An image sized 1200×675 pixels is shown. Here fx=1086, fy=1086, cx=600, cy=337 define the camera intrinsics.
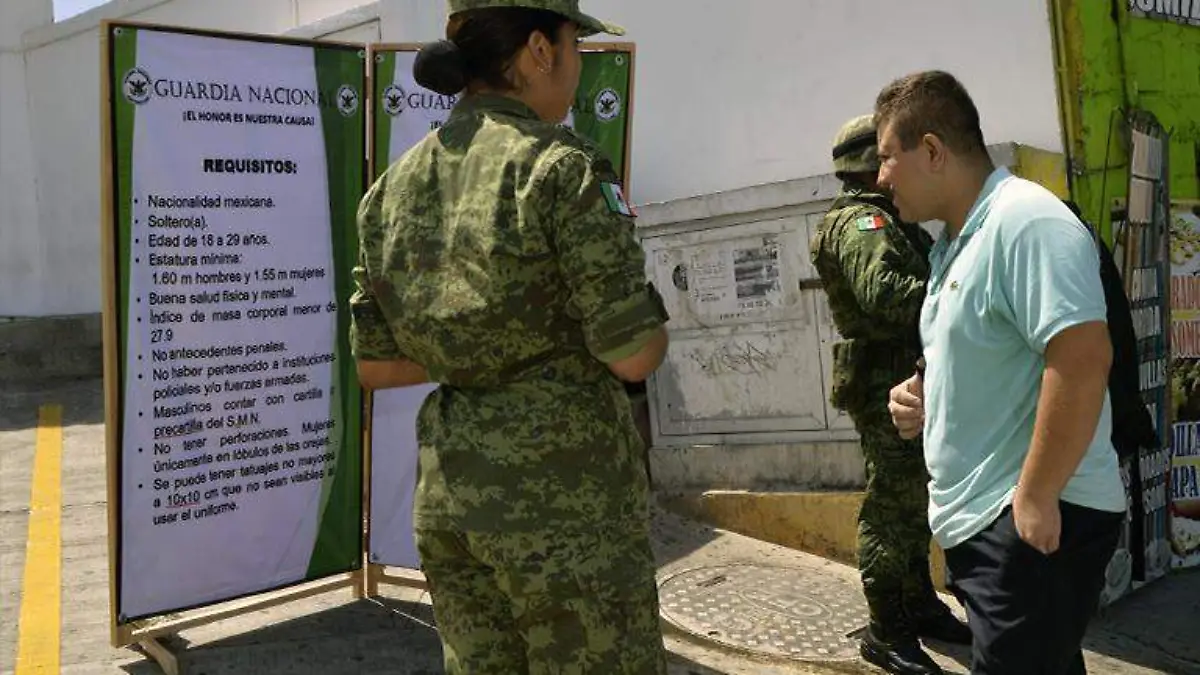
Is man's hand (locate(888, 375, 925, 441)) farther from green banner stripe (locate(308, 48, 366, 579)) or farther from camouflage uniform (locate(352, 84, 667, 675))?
green banner stripe (locate(308, 48, 366, 579))

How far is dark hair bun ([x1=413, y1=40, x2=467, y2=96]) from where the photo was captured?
1879 mm

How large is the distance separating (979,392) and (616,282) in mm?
708

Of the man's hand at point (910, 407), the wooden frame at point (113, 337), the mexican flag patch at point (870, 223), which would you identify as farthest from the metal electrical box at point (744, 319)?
the man's hand at point (910, 407)

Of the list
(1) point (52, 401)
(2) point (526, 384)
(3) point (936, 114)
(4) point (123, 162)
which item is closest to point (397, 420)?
(4) point (123, 162)

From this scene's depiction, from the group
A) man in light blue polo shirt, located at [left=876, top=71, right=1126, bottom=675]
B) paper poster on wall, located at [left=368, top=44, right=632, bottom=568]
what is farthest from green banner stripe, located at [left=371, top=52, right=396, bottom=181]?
man in light blue polo shirt, located at [left=876, top=71, right=1126, bottom=675]

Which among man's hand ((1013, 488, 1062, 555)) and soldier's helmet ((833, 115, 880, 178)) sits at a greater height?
soldier's helmet ((833, 115, 880, 178))

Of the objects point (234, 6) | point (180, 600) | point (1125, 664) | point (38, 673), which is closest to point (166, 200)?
point (180, 600)

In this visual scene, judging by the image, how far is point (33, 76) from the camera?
10.5m

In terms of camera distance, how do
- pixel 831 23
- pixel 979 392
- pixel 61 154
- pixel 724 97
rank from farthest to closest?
pixel 61 154, pixel 724 97, pixel 831 23, pixel 979 392

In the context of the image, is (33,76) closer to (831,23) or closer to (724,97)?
(724,97)

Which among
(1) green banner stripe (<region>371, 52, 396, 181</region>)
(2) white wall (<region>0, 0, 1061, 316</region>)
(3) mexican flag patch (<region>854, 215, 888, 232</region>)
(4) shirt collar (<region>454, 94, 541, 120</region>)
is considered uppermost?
(2) white wall (<region>0, 0, 1061, 316</region>)

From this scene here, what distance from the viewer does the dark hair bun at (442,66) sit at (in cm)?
188

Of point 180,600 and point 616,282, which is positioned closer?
point 616,282

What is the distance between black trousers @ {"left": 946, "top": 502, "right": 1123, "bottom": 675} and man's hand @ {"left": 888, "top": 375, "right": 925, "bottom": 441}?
298mm
